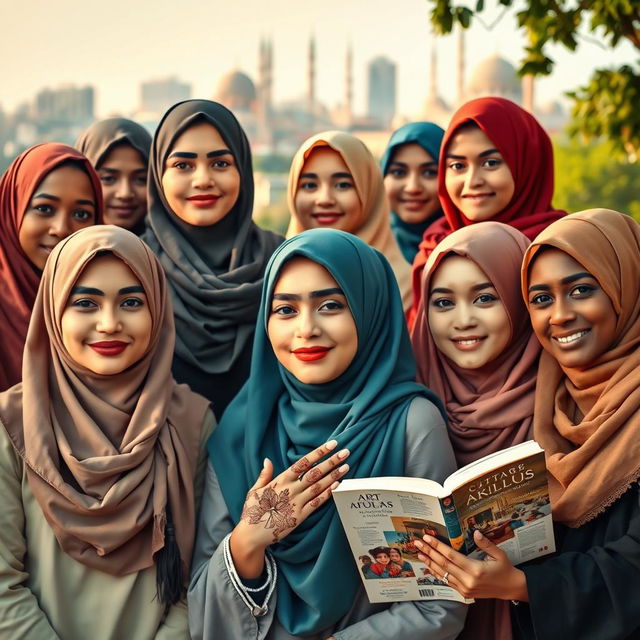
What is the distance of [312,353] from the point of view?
3338 mm

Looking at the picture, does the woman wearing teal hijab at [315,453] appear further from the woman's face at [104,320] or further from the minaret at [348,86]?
the minaret at [348,86]

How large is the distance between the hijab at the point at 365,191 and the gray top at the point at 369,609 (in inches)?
71.2

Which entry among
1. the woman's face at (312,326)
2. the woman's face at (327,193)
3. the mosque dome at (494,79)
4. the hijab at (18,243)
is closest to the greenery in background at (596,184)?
the woman's face at (327,193)

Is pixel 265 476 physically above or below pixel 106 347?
below

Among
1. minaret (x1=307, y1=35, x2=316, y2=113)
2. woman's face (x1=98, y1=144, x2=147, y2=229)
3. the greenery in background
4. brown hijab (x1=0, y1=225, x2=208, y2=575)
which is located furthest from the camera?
minaret (x1=307, y1=35, x2=316, y2=113)

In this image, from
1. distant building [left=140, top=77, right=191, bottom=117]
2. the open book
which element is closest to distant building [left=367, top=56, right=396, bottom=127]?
distant building [left=140, top=77, right=191, bottom=117]

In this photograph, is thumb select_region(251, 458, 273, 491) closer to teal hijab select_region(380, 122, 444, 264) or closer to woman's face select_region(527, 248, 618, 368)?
woman's face select_region(527, 248, 618, 368)

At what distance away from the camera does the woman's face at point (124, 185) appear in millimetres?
5195

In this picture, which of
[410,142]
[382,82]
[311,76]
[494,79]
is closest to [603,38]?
[410,142]

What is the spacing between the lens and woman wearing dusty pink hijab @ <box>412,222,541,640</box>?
353 cm

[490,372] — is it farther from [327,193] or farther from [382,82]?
[382,82]

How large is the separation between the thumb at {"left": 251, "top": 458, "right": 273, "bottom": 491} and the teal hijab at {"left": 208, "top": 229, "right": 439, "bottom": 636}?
0.10m

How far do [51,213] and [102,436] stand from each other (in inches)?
51.7

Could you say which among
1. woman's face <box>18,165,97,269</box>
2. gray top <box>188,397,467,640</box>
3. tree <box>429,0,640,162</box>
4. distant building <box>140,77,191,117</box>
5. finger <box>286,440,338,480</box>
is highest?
distant building <box>140,77,191,117</box>
